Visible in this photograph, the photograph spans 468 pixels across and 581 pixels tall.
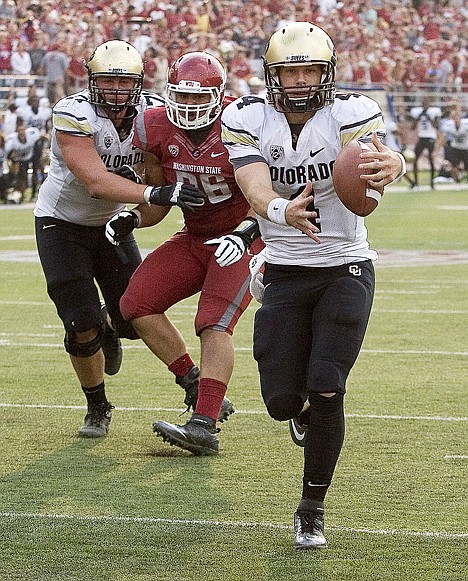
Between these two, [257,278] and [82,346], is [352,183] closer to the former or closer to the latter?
[257,278]

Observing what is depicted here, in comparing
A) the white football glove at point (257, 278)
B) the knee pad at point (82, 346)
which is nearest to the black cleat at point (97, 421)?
the knee pad at point (82, 346)

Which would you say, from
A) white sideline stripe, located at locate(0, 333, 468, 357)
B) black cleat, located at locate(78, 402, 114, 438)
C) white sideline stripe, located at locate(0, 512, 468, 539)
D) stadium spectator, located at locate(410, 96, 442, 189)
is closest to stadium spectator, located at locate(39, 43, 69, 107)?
stadium spectator, located at locate(410, 96, 442, 189)

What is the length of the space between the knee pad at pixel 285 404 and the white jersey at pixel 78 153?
171 cm

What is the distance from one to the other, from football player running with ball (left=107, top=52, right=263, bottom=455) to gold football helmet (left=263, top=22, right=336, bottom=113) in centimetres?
91

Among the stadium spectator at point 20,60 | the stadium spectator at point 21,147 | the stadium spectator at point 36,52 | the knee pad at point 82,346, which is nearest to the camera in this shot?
the knee pad at point 82,346

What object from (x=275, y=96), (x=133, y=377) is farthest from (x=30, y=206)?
(x=275, y=96)

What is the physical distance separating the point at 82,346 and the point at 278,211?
193cm

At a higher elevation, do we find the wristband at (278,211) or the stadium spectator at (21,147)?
the wristband at (278,211)

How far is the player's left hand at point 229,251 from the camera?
4961 mm

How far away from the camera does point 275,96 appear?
4.25 m

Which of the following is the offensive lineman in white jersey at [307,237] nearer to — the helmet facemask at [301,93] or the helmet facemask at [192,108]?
the helmet facemask at [301,93]

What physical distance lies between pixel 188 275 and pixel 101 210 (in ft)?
1.86

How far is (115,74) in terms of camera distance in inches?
216

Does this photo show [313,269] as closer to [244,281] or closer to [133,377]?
[244,281]
